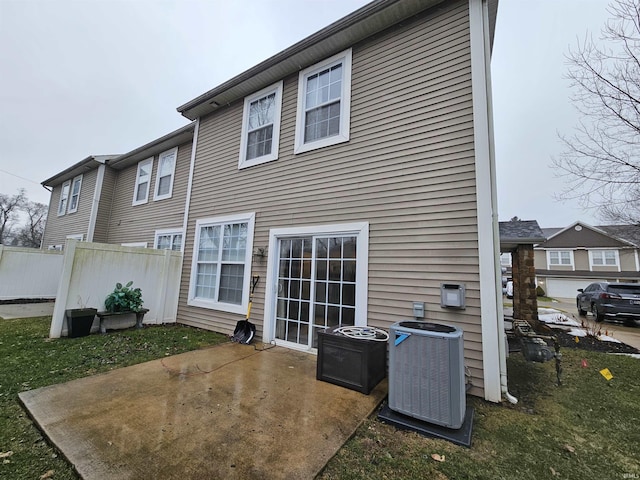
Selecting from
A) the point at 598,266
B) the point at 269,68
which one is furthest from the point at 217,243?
the point at 598,266

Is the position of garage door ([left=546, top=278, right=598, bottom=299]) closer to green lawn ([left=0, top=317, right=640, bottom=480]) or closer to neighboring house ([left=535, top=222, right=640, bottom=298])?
neighboring house ([left=535, top=222, right=640, bottom=298])

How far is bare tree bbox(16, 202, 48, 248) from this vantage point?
32469 millimetres

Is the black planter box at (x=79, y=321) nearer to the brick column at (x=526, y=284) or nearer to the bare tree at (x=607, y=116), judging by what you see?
the brick column at (x=526, y=284)

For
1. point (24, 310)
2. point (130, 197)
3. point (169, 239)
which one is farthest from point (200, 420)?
point (130, 197)

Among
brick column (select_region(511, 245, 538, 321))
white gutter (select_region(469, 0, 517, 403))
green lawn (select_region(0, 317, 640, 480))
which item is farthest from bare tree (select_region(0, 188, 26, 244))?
brick column (select_region(511, 245, 538, 321))

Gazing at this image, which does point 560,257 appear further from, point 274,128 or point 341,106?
point 274,128

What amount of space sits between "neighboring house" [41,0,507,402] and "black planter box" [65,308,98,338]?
1.80 meters

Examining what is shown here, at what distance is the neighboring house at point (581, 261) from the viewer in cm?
2070

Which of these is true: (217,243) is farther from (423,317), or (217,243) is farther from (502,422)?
(502,422)

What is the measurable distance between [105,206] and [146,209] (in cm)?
302

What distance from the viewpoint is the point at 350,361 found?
3.32 m

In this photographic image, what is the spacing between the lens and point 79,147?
21766mm

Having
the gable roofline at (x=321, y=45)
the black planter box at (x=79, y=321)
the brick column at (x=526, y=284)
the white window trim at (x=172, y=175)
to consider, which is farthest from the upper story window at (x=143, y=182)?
the brick column at (x=526, y=284)

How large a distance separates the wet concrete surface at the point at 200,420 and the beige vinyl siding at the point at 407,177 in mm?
1428
